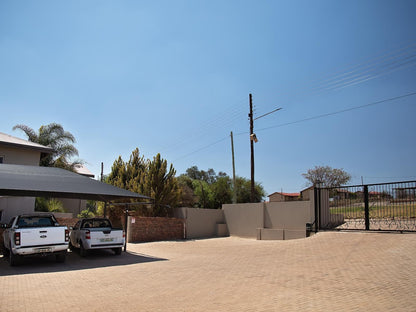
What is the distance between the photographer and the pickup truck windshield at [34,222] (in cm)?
1199

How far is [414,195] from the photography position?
44.4 feet

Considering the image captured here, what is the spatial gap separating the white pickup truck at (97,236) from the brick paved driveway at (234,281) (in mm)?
482

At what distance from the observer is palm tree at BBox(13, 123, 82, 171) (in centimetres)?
2441

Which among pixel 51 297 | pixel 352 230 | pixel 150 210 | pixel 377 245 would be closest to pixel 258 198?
pixel 150 210

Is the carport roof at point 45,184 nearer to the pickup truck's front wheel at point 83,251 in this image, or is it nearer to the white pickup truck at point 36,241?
the white pickup truck at point 36,241

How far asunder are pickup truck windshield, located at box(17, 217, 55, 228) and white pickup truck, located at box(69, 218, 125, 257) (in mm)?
1293

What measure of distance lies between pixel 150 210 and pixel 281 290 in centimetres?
1587

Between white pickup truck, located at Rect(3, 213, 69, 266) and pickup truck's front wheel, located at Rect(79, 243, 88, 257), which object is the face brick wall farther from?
white pickup truck, located at Rect(3, 213, 69, 266)

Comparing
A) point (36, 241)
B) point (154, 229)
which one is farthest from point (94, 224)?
point (154, 229)

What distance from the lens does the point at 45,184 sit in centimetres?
1320

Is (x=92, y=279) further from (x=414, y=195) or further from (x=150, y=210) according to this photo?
(x=150, y=210)

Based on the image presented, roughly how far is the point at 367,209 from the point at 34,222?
1318 cm

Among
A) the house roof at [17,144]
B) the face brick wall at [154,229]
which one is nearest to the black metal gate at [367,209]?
the face brick wall at [154,229]

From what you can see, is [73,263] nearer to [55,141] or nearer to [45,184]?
[45,184]
